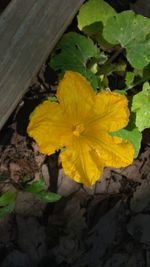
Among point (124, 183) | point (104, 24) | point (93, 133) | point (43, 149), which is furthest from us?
point (124, 183)

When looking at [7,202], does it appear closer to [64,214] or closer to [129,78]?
[64,214]

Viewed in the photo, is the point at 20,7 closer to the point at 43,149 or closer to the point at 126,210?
the point at 43,149

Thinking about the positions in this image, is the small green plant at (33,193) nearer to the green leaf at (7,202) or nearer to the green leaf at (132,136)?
the green leaf at (7,202)

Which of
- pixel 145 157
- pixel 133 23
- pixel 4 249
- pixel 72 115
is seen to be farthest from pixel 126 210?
pixel 133 23

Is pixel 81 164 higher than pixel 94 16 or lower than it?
lower

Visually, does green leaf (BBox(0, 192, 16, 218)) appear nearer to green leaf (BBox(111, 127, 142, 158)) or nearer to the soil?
the soil

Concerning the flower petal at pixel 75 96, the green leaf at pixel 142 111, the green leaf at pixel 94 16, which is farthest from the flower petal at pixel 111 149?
the green leaf at pixel 94 16

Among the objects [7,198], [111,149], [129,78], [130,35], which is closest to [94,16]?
[130,35]
